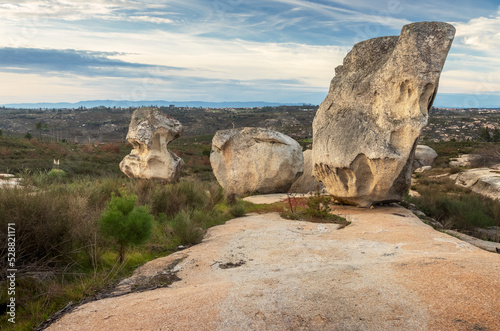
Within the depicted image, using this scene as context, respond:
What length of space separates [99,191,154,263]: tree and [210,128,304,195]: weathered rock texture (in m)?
9.41

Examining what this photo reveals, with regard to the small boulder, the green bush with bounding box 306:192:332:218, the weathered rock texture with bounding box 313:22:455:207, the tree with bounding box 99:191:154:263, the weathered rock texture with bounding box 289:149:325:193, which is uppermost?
the weathered rock texture with bounding box 313:22:455:207

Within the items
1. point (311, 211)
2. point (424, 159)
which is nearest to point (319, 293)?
point (311, 211)

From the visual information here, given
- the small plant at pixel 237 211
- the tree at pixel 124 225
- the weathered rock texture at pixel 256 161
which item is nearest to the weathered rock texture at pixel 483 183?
the weathered rock texture at pixel 256 161

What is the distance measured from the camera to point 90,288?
4.97 m

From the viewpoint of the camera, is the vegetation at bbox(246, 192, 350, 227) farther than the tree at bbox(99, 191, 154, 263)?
Yes

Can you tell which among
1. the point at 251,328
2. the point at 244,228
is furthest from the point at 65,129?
the point at 251,328

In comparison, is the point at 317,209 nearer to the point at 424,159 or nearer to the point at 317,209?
the point at 317,209

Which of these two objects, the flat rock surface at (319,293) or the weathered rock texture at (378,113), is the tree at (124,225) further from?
the weathered rock texture at (378,113)

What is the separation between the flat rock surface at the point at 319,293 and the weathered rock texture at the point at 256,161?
9.15 m

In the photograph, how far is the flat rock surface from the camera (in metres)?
3.52

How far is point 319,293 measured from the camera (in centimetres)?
413

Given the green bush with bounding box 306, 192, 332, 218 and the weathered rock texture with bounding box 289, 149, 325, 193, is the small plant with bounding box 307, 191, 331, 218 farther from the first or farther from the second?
the weathered rock texture with bounding box 289, 149, 325, 193

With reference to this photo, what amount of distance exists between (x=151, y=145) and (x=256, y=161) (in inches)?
170

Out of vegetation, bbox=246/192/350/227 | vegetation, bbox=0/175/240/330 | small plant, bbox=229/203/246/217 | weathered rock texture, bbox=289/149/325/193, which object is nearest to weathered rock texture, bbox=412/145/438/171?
weathered rock texture, bbox=289/149/325/193
